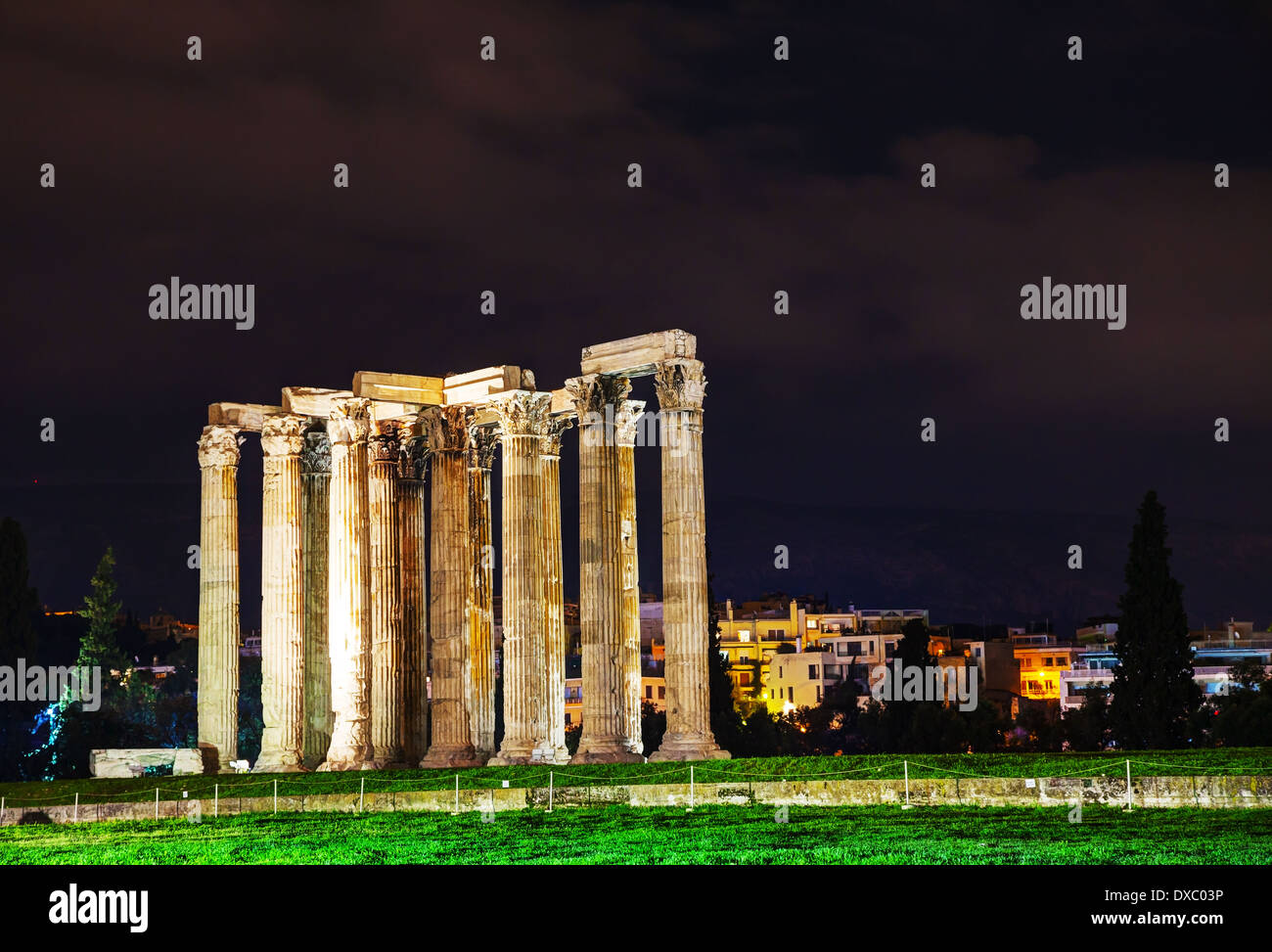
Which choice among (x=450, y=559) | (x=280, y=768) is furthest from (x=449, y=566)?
(x=280, y=768)

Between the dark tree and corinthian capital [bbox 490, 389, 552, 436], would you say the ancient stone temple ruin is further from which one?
the dark tree

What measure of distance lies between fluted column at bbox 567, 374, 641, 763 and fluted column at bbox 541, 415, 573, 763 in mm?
2257

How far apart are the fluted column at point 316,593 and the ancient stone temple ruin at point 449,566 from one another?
0.24 ft

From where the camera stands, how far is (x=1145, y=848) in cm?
3209

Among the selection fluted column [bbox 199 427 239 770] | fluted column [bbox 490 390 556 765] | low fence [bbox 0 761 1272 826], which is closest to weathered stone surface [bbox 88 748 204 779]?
fluted column [bbox 199 427 239 770]

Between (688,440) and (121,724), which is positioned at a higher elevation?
(688,440)

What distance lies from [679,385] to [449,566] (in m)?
13.1

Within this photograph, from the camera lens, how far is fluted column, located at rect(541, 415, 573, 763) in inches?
2446

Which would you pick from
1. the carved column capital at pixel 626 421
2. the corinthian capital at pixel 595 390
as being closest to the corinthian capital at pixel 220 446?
the corinthian capital at pixel 595 390
